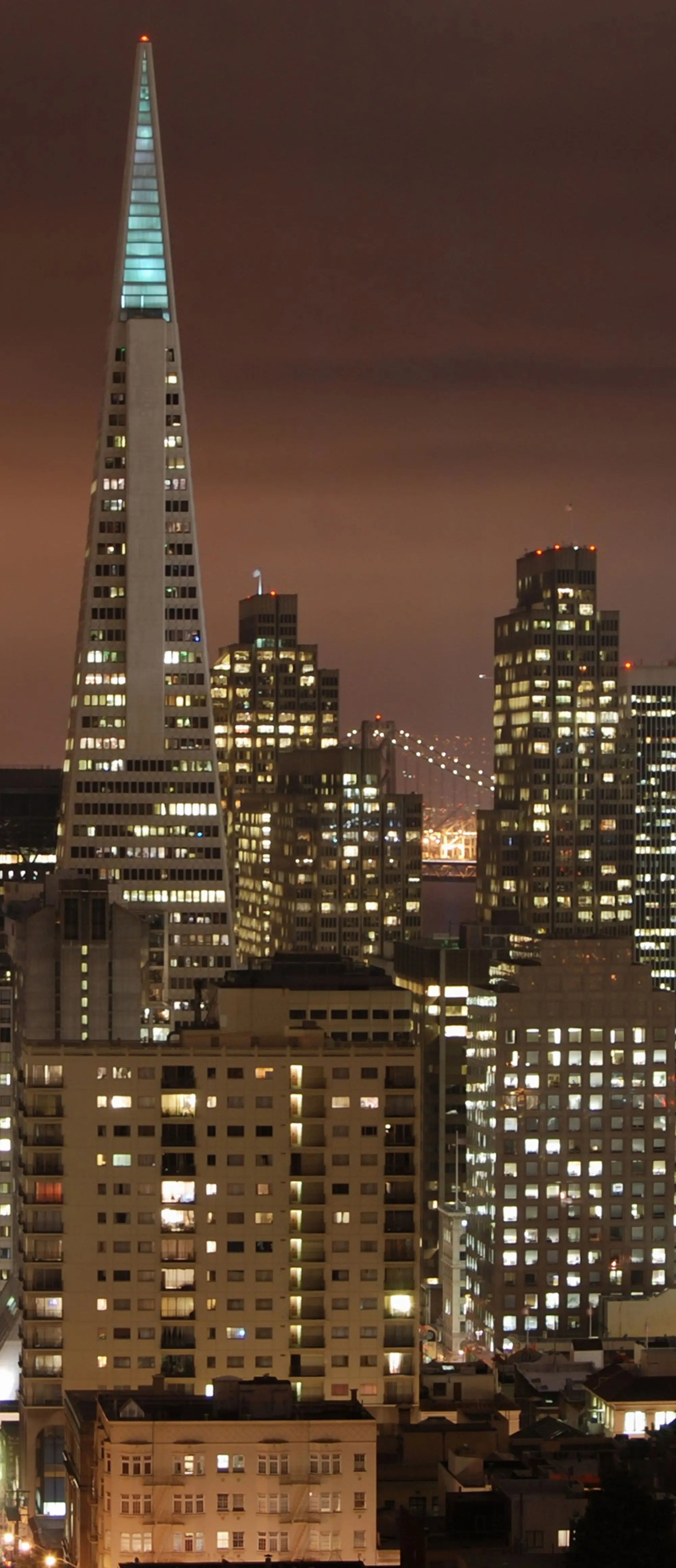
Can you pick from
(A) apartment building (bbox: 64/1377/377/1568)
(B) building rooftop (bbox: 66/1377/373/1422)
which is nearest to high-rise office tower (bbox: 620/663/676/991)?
(B) building rooftop (bbox: 66/1377/373/1422)

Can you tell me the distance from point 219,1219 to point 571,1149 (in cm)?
2170

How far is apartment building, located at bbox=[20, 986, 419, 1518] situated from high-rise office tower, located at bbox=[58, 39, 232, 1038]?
157ft

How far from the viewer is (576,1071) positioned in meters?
68.6

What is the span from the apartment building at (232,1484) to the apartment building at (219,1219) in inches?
320

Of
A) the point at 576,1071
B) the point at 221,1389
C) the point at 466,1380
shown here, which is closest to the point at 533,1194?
the point at 576,1071

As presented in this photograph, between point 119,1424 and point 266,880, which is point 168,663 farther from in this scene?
point 119,1424

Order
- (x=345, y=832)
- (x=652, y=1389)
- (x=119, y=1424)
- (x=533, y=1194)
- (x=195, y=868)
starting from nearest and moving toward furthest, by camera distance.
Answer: (x=119, y=1424)
(x=652, y=1389)
(x=533, y=1194)
(x=195, y=868)
(x=345, y=832)

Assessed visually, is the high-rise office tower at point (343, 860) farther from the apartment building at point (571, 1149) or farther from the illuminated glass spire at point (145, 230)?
the apartment building at point (571, 1149)

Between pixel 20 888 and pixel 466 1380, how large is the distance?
5093cm

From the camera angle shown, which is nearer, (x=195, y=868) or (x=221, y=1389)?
(x=221, y=1389)

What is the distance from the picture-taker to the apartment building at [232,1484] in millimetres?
37969

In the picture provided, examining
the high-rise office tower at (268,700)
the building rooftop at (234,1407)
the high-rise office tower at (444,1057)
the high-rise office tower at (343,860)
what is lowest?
the building rooftop at (234,1407)

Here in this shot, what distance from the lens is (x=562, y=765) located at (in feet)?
420

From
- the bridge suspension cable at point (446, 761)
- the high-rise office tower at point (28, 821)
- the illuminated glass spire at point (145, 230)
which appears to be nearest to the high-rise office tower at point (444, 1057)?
the illuminated glass spire at point (145, 230)
